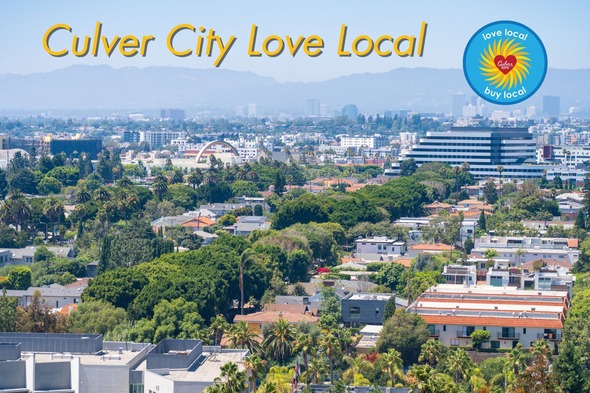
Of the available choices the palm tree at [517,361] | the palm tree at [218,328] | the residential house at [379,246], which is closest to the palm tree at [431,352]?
the palm tree at [517,361]

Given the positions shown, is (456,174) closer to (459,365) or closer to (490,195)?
(490,195)

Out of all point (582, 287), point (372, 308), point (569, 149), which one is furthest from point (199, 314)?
point (569, 149)

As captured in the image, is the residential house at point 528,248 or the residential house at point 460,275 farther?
the residential house at point 528,248

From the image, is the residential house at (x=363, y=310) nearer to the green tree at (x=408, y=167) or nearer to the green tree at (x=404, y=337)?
the green tree at (x=404, y=337)

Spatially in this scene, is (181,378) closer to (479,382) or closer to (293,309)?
(479,382)

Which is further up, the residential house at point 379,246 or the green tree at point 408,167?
the residential house at point 379,246

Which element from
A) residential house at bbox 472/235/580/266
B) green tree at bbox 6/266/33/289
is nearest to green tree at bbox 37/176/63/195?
residential house at bbox 472/235/580/266

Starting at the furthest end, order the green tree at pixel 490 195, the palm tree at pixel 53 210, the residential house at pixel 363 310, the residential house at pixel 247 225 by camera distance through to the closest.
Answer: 1. the green tree at pixel 490 195
2. the residential house at pixel 247 225
3. the palm tree at pixel 53 210
4. the residential house at pixel 363 310
